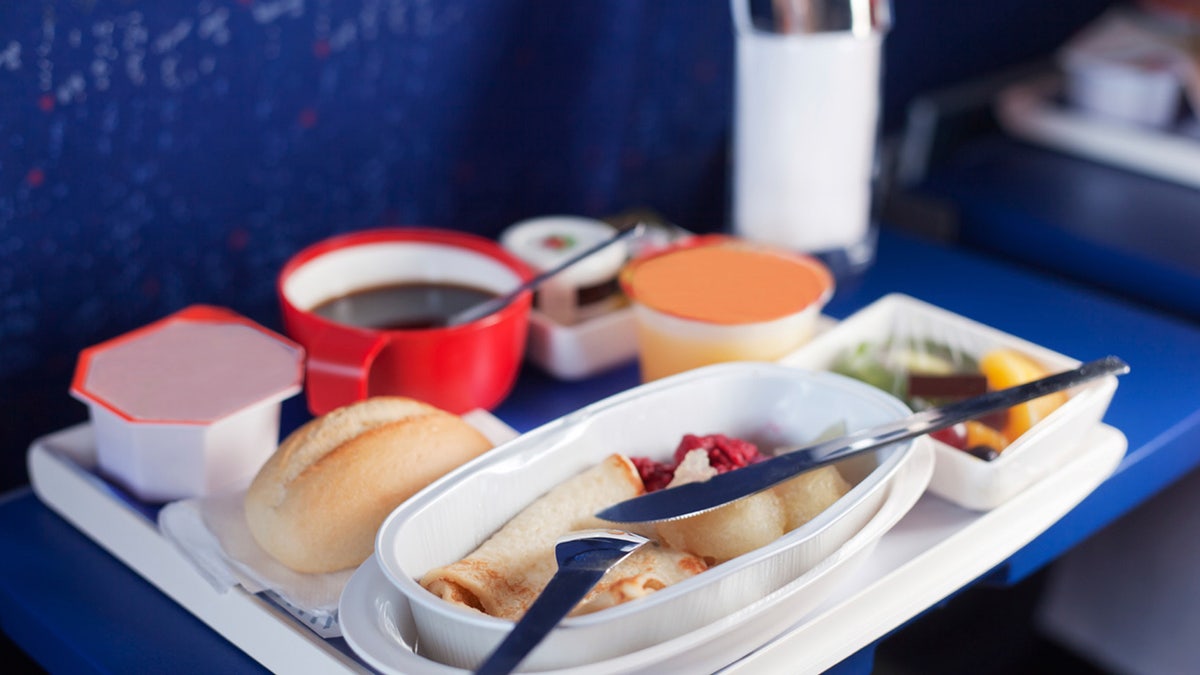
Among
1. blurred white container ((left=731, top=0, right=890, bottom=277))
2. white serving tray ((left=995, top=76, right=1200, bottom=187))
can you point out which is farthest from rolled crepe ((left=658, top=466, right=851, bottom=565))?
white serving tray ((left=995, top=76, right=1200, bottom=187))

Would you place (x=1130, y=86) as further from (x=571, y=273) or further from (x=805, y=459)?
(x=805, y=459)

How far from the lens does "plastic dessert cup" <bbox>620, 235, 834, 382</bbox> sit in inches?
39.3

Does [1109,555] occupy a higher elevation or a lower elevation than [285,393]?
lower

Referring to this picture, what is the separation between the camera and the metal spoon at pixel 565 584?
2.06 feet

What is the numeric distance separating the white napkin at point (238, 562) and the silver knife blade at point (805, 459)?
0.62 feet

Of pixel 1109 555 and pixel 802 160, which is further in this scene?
pixel 1109 555

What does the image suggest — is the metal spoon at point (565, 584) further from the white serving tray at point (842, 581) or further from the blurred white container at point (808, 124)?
the blurred white container at point (808, 124)

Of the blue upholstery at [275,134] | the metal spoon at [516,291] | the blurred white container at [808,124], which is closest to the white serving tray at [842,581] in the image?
the blue upholstery at [275,134]

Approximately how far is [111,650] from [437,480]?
24 centimetres

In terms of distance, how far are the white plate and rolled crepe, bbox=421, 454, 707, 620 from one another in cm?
3

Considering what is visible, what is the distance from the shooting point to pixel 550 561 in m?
0.76

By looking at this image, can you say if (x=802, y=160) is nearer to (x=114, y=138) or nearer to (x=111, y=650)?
(x=114, y=138)

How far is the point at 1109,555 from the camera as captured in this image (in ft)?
5.08

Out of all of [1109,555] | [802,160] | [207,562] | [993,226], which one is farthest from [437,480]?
[1109,555]
